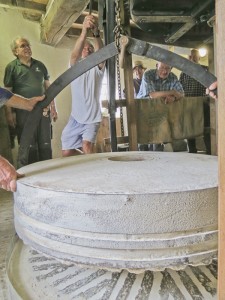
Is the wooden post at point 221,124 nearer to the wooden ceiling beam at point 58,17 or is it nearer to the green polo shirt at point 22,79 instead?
the wooden ceiling beam at point 58,17

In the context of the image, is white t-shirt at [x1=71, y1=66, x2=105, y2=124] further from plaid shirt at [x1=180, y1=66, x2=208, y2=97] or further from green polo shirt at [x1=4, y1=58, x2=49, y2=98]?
plaid shirt at [x1=180, y1=66, x2=208, y2=97]

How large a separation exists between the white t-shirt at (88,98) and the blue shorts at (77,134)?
46mm

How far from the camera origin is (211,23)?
2312 mm

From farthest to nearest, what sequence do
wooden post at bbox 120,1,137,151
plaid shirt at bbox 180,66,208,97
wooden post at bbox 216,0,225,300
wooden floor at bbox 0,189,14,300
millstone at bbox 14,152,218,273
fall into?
1. plaid shirt at bbox 180,66,208,97
2. wooden post at bbox 120,1,137,151
3. wooden floor at bbox 0,189,14,300
4. millstone at bbox 14,152,218,273
5. wooden post at bbox 216,0,225,300

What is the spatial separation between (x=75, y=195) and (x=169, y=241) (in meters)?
0.31

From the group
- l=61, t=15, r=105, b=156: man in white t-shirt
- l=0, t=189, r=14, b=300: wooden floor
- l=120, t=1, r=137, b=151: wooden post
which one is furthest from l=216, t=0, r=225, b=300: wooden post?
l=61, t=15, r=105, b=156: man in white t-shirt

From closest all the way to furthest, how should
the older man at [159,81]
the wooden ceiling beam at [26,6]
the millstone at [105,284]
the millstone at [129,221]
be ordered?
the millstone at [129,221], the millstone at [105,284], the older man at [159,81], the wooden ceiling beam at [26,6]

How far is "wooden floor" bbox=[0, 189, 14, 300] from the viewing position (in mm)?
1240

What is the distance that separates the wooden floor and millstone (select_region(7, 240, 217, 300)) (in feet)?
0.38

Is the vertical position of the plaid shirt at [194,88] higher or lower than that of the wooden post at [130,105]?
higher

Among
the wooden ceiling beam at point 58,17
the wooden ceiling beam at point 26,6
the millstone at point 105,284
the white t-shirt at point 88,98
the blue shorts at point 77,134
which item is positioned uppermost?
the wooden ceiling beam at point 26,6

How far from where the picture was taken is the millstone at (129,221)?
844 mm

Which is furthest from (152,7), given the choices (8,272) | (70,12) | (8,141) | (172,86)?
(8,141)

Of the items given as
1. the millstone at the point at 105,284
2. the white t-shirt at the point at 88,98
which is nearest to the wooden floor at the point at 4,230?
the millstone at the point at 105,284
